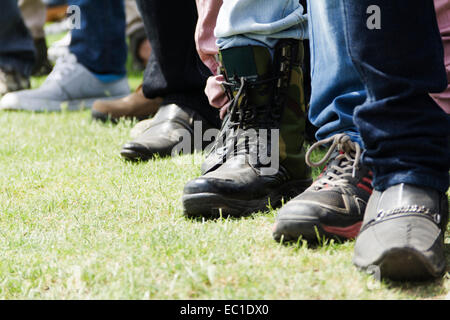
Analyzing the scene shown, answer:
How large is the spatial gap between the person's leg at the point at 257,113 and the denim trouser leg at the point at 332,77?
6.6 inches

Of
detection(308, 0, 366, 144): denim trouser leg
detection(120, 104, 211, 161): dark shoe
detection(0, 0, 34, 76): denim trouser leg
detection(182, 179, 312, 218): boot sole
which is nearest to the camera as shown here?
detection(308, 0, 366, 144): denim trouser leg

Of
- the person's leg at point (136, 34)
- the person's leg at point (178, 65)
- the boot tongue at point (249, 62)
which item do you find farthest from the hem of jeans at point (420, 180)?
the person's leg at point (136, 34)

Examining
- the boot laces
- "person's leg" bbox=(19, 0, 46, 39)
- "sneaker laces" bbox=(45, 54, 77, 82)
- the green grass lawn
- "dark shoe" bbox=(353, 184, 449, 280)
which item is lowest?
the green grass lawn

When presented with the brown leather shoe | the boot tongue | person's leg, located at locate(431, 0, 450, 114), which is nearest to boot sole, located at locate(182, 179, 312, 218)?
the boot tongue

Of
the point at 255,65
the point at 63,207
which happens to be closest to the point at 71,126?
the point at 63,207

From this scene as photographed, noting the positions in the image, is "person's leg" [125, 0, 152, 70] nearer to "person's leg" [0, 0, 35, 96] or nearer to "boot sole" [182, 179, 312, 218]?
"person's leg" [0, 0, 35, 96]

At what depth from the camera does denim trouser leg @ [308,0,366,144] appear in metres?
1.43

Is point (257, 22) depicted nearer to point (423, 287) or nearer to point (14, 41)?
point (423, 287)

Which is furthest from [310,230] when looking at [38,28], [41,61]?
[38,28]

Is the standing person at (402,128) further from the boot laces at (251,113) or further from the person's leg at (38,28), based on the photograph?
the person's leg at (38,28)

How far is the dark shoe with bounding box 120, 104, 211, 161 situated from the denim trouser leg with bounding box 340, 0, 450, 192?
1198 millimetres

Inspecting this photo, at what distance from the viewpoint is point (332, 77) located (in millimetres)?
1477
